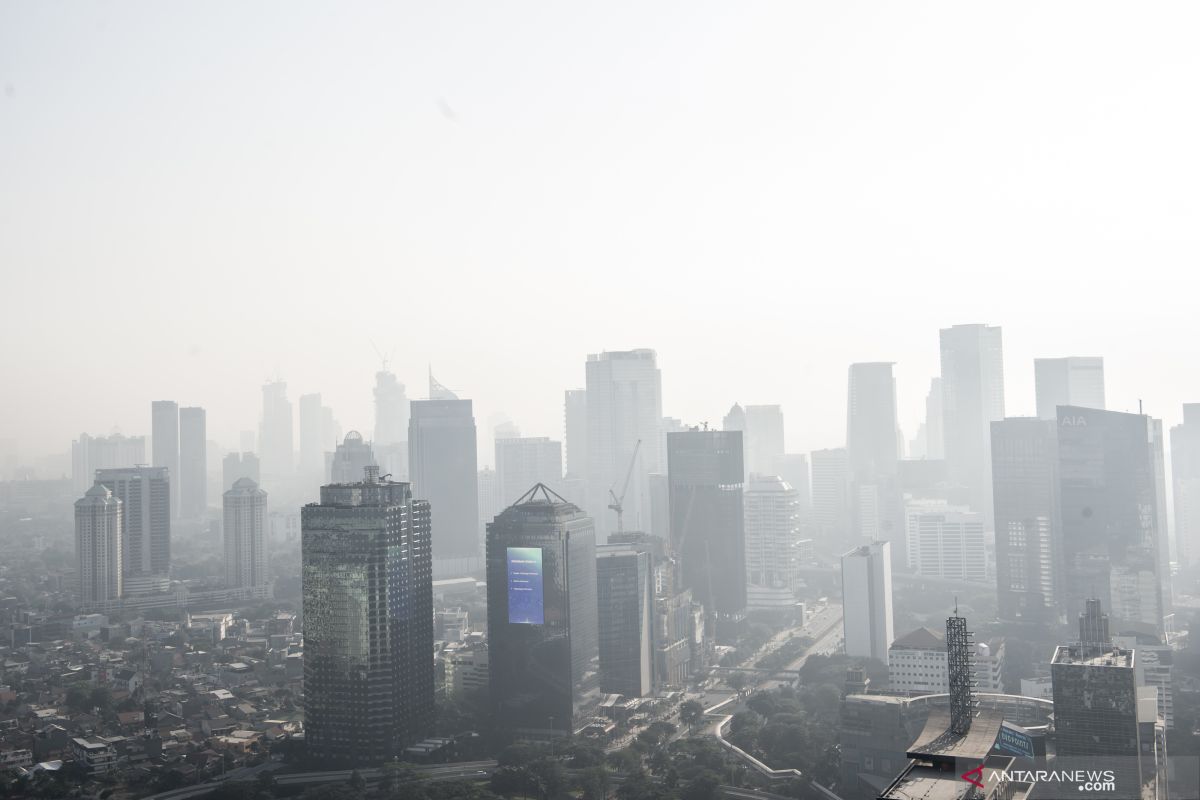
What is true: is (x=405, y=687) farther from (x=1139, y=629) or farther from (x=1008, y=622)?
(x=1008, y=622)

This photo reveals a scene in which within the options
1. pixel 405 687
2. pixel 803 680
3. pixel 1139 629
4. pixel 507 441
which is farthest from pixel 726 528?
pixel 507 441

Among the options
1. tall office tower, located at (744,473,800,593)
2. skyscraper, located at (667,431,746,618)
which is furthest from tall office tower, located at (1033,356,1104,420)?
skyscraper, located at (667,431,746,618)

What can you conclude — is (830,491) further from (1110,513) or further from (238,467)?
(238,467)

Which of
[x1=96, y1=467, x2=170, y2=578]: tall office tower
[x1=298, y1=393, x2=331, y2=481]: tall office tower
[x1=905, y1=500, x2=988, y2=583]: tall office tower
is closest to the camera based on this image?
[x1=905, y1=500, x2=988, y2=583]: tall office tower

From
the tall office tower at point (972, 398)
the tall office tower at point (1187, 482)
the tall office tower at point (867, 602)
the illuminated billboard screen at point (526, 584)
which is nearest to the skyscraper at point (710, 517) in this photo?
the tall office tower at point (867, 602)

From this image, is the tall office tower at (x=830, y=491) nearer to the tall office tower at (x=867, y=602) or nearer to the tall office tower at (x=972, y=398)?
the tall office tower at (x=972, y=398)

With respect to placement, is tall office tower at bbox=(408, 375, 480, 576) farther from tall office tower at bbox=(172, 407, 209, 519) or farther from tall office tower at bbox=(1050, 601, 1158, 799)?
tall office tower at bbox=(1050, 601, 1158, 799)

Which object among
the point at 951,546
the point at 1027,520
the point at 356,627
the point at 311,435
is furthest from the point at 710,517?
the point at 311,435
